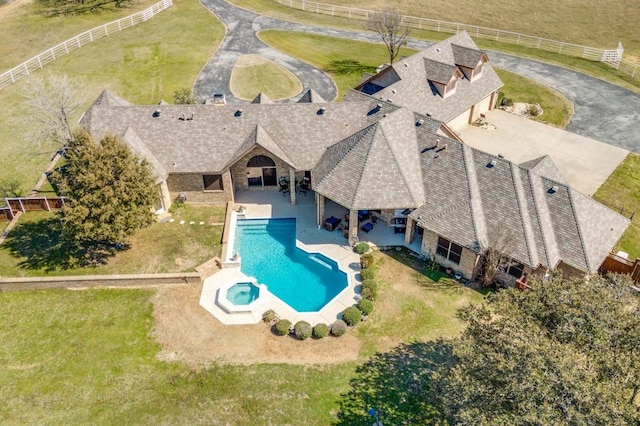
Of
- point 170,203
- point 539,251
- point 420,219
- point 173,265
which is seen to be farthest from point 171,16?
point 539,251

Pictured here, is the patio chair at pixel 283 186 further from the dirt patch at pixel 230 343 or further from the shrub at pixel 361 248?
the dirt patch at pixel 230 343

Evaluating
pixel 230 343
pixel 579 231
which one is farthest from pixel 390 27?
pixel 230 343

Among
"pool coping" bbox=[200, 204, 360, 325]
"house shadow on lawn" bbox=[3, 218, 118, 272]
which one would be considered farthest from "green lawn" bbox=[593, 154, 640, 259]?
"house shadow on lawn" bbox=[3, 218, 118, 272]

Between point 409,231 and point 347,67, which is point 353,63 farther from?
point 409,231

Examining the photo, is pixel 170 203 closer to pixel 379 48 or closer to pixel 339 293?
pixel 339 293

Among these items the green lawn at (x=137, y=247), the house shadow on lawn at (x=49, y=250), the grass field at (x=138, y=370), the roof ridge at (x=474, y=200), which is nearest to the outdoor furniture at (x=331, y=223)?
the grass field at (x=138, y=370)

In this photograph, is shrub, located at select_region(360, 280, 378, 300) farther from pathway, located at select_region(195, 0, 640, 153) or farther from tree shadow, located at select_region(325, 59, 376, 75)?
tree shadow, located at select_region(325, 59, 376, 75)
